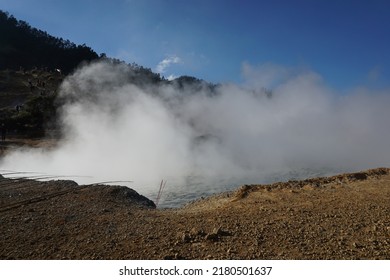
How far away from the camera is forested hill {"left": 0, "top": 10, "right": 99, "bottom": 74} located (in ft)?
273

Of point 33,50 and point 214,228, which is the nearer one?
point 214,228

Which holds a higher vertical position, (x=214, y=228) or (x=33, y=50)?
(x=33, y=50)

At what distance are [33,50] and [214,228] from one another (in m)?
92.2

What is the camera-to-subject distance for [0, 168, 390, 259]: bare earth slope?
245 inches

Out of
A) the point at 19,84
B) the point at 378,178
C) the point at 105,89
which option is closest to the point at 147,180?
the point at 378,178

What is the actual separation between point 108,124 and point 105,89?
952cm

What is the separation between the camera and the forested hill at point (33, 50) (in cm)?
8324

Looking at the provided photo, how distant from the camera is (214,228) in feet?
24.0

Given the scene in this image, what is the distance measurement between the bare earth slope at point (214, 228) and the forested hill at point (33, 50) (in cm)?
7576

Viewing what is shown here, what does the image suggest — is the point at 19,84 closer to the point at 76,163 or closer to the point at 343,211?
the point at 76,163

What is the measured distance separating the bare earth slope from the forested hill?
249 feet

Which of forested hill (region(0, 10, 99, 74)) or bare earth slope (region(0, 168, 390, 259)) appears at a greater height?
forested hill (region(0, 10, 99, 74))

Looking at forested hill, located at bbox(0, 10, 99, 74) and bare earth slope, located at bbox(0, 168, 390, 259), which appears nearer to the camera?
bare earth slope, located at bbox(0, 168, 390, 259)

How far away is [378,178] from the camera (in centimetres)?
1299
